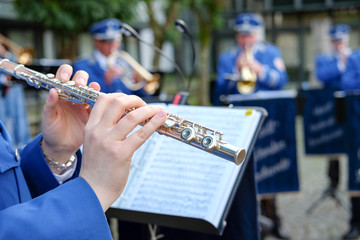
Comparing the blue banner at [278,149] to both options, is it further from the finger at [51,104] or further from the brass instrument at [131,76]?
the finger at [51,104]

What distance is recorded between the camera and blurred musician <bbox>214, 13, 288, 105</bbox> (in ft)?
14.0

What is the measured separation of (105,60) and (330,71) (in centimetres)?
323

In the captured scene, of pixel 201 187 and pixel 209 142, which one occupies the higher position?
pixel 209 142

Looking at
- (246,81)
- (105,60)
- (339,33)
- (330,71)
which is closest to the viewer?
(246,81)

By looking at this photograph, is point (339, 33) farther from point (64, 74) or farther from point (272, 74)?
Result: point (64, 74)

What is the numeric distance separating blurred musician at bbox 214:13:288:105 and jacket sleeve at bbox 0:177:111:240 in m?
3.29

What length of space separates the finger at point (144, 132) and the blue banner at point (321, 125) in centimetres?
364

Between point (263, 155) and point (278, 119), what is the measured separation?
34 cm

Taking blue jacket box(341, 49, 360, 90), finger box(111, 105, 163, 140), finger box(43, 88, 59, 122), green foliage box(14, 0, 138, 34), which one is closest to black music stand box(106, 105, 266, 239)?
finger box(43, 88, 59, 122)

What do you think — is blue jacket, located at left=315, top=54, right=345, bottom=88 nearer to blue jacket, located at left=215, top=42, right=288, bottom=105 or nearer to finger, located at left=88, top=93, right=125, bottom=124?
blue jacket, located at left=215, top=42, right=288, bottom=105

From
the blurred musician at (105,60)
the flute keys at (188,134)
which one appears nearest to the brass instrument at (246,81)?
the blurred musician at (105,60)

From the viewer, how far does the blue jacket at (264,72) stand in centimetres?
429

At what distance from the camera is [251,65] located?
4.27 m

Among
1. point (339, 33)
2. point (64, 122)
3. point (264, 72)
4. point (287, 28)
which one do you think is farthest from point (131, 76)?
point (287, 28)
